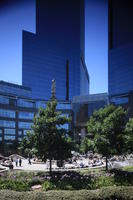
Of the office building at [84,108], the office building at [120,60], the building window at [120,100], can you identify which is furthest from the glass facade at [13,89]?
the building window at [120,100]

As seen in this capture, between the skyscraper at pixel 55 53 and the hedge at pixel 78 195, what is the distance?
136 meters

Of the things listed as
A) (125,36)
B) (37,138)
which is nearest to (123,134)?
(37,138)

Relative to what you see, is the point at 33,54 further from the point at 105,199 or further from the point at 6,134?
the point at 105,199

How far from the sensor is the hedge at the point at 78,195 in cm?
1197

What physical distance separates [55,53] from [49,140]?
14268cm

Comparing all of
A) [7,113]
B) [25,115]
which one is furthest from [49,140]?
[25,115]

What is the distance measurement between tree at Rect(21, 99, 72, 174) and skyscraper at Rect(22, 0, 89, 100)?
125 m

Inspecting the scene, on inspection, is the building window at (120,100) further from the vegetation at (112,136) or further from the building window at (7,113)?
the vegetation at (112,136)

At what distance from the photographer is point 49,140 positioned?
2256 cm

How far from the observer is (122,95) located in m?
116

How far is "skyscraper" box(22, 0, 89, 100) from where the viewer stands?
150m

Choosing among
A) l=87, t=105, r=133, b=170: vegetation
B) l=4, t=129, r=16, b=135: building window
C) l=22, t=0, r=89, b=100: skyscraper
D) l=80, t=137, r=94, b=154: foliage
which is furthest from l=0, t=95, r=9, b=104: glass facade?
l=87, t=105, r=133, b=170: vegetation

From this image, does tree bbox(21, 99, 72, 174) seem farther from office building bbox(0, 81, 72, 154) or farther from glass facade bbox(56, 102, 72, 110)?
glass facade bbox(56, 102, 72, 110)

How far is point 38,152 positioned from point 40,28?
152319mm
